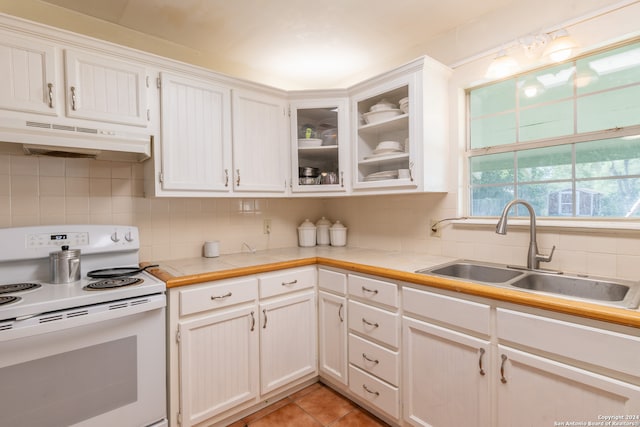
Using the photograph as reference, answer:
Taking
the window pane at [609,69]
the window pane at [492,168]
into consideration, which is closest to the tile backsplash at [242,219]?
the window pane at [492,168]

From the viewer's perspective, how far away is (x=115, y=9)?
1828 millimetres

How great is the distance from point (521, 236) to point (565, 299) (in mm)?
717

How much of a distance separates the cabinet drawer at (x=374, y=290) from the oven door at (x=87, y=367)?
1.04 m

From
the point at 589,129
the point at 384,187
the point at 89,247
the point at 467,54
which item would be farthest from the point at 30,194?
the point at 589,129

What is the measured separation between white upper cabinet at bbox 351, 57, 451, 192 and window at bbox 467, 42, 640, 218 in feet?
0.85

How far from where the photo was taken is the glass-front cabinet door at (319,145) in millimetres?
2369

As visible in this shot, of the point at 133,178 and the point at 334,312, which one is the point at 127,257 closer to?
the point at 133,178

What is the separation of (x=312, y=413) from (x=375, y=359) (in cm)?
55

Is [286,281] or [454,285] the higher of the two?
[454,285]

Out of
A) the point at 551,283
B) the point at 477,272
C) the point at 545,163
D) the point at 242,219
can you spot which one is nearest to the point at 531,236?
the point at 551,283

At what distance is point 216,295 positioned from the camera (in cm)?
171

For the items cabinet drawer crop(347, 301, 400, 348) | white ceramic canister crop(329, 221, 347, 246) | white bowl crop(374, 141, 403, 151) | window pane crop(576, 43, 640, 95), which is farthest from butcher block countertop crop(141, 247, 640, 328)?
window pane crop(576, 43, 640, 95)

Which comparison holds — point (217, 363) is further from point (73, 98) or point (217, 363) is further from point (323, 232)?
point (73, 98)

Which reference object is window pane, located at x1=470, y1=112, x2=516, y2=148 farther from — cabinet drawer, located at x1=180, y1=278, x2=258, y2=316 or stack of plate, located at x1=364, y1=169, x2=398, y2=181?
cabinet drawer, located at x1=180, y1=278, x2=258, y2=316
